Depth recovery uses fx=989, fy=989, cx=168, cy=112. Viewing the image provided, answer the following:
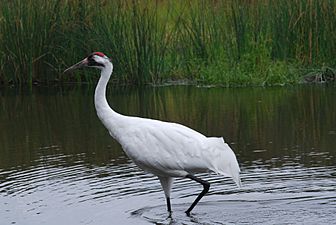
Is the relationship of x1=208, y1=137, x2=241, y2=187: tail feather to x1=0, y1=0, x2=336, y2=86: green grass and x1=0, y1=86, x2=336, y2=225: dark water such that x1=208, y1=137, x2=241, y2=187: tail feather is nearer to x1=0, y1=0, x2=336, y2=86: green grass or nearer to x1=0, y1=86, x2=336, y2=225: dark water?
x1=0, y1=86, x2=336, y2=225: dark water

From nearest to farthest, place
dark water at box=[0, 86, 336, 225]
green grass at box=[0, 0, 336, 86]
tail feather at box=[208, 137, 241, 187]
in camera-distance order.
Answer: tail feather at box=[208, 137, 241, 187] < dark water at box=[0, 86, 336, 225] < green grass at box=[0, 0, 336, 86]

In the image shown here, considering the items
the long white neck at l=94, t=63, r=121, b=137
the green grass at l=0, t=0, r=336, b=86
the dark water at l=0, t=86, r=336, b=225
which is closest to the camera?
Result: the dark water at l=0, t=86, r=336, b=225

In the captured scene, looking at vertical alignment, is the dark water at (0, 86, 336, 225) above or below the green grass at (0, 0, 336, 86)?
below

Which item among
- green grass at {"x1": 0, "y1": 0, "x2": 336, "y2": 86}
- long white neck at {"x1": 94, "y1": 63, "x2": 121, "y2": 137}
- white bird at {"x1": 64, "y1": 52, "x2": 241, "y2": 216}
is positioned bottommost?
white bird at {"x1": 64, "y1": 52, "x2": 241, "y2": 216}

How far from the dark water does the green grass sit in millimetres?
560

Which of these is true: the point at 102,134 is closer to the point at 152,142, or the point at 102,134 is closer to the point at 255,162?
the point at 255,162

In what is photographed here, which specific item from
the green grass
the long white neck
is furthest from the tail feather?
the green grass

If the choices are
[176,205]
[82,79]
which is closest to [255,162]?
[176,205]

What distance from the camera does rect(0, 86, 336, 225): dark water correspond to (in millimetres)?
7277

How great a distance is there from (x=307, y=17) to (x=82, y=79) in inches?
151

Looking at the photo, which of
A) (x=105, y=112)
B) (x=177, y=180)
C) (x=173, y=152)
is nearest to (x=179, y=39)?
(x=177, y=180)

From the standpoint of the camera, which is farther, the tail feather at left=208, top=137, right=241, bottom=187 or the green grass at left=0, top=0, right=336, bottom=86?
the green grass at left=0, top=0, right=336, bottom=86

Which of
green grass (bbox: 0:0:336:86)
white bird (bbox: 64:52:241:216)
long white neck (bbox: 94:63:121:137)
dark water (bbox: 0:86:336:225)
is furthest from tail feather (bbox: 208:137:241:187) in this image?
green grass (bbox: 0:0:336:86)

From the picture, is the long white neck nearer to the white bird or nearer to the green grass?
the white bird
